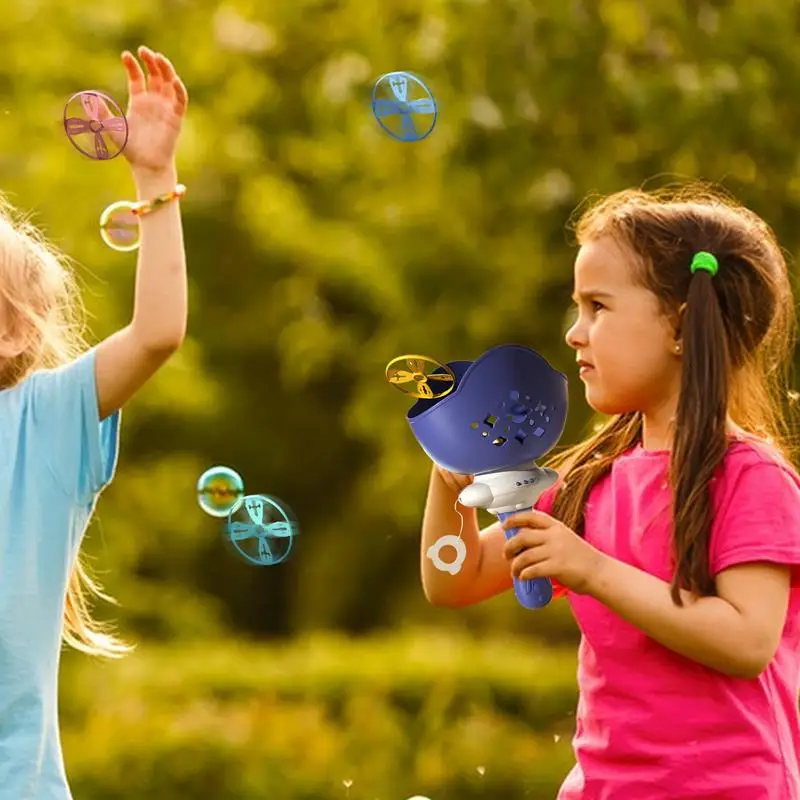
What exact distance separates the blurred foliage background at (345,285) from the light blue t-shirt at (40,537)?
2850 mm

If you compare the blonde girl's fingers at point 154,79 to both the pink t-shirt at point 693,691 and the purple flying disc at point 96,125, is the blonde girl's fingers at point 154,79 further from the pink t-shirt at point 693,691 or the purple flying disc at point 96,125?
the pink t-shirt at point 693,691

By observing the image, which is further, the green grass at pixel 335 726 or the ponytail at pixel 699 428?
the green grass at pixel 335 726

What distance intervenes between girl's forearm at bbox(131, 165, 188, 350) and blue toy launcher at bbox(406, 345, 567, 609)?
406 millimetres

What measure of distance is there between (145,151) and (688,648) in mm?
1115

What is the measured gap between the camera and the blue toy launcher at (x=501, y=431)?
2.53m

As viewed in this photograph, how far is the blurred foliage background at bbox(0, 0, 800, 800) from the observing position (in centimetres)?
552

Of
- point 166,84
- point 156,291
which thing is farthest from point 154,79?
point 156,291

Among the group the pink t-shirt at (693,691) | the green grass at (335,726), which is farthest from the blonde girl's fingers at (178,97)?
the green grass at (335,726)

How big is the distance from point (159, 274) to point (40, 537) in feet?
1.52

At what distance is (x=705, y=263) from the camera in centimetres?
262

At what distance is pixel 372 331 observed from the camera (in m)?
10.4

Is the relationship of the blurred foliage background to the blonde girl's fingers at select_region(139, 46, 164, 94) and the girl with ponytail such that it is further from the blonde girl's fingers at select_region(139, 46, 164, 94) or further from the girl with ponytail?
the blonde girl's fingers at select_region(139, 46, 164, 94)

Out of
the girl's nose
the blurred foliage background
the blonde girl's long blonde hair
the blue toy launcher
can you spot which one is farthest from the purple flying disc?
the blurred foliage background

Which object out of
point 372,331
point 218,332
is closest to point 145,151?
point 372,331
